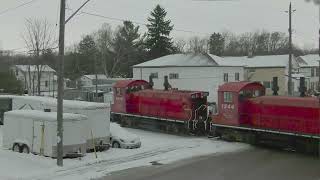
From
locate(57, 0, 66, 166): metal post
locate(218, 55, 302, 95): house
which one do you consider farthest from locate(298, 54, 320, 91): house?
locate(57, 0, 66, 166): metal post

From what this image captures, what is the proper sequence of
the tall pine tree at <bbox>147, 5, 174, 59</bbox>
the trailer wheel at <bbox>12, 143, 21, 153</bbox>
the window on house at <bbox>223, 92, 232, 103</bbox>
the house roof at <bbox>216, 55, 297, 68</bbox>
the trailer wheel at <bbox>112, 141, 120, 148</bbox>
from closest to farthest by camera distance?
the trailer wheel at <bbox>12, 143, 21, 153</bbox>
the trailer wheel at <bbox>112, 141, 120, 148</bbox>
the window on house at <bbox>223, 92, 232, 103</bbox>
the house roof at <bbox>216, 55, 297, 68</bbox>
the tall pine tree at <bbox>147, 5, 174, 59</bbox>

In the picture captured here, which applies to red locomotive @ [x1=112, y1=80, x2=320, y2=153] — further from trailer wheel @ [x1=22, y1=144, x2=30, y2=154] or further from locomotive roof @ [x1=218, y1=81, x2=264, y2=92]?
trailer wheel @ [x1=22, y1=144, x2=30, y2=154]

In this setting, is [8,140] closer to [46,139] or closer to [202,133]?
[46,139]

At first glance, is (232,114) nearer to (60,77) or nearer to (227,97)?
(227,97)

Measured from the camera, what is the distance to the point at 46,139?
2361 centimetres

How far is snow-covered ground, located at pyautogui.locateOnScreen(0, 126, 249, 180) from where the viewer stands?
20.4m

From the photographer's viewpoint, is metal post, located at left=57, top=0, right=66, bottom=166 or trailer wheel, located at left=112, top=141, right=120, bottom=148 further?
trailer wheel, located at left=112, top=141, right=120, bottom=148

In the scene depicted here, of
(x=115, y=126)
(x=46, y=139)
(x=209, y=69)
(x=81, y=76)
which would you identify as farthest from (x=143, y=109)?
(x=81, y=76)

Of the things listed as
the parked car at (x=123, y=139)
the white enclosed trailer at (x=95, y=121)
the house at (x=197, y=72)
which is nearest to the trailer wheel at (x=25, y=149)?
the white enclosed trailer at (x=95, y=121)

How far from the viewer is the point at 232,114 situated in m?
30.0

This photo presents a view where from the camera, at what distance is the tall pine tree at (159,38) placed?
81.7 meters

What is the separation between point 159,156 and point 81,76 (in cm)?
7830

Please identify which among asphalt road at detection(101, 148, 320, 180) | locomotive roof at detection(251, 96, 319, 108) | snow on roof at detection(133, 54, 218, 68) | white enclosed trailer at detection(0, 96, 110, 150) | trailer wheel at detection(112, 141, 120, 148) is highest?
snow on roof at detection(133, 54, 218, 68)

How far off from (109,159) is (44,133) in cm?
347
